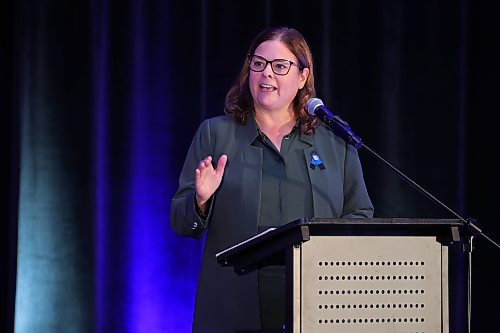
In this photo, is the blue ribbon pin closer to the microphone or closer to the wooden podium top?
the microphone

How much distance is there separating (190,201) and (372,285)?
751mm

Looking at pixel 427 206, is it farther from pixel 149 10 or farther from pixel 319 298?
pixel 319 298

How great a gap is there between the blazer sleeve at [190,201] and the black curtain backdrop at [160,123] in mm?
1081

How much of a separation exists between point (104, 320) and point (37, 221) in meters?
0.55

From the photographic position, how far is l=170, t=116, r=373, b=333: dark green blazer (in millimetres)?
2299

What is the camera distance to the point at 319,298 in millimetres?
1678

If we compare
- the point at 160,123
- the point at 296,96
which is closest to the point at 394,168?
the point at 296,96

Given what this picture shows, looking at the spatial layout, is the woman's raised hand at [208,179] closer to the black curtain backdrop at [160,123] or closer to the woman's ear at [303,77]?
the woman's ear at [303,77]

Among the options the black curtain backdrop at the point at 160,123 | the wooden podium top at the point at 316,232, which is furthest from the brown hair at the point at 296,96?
the black curtain backdrop at the point at 160,123

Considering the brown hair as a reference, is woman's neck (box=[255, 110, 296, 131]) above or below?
below

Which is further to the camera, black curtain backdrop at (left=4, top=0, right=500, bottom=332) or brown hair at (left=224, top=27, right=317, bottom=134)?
black curtain backdrop at (left=4, top=0, right=500, bottom=332)

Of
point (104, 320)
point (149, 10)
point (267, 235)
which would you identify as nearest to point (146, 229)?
point (104, 320)

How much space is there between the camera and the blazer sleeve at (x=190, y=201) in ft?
7.55

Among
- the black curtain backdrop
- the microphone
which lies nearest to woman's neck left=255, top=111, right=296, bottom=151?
the microphone
